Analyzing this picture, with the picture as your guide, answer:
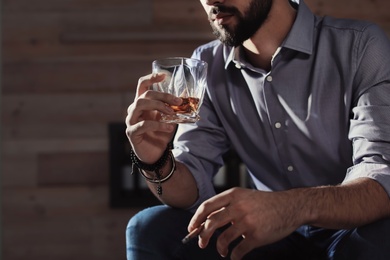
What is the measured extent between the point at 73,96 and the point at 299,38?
72.3 inches

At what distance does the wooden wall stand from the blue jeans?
177 cm

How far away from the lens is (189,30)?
138 inches

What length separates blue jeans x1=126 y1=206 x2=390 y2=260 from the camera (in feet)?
5.06

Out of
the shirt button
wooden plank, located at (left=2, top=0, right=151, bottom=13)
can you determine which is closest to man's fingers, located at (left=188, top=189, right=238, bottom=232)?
the shirt button

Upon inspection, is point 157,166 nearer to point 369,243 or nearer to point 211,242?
point 211,242

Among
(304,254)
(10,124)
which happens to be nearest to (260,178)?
(304,254)

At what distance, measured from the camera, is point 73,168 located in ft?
11.6

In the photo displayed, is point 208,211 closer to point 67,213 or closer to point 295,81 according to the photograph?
point 295,81

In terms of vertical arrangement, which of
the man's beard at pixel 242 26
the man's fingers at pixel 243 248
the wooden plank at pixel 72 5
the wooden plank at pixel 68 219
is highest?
the man's beard at pixel 242 26

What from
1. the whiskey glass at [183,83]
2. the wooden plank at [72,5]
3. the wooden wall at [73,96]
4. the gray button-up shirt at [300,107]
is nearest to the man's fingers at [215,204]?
the whiskey glass at [183,83]

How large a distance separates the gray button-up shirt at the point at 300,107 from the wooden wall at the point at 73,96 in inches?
58.5

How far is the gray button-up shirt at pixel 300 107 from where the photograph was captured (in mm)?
1816

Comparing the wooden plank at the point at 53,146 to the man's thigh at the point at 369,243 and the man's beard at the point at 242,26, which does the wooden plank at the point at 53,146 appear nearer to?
the man's beard at the point at 242,26

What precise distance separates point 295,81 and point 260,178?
0.30 meters
